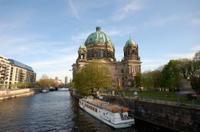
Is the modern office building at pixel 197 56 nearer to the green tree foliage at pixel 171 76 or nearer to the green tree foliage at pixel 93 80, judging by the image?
the green tree foliage at pixel 171 76

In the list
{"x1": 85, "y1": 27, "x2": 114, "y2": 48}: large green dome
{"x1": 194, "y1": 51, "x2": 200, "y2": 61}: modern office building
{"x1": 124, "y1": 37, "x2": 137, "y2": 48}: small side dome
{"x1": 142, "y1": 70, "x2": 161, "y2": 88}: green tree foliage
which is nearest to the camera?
{"x1": 194, "y1": 51, "x2": 200, "y2": 61}: modern office building

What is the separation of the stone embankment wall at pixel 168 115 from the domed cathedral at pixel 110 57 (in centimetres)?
9181

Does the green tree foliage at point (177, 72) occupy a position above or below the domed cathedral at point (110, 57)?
below

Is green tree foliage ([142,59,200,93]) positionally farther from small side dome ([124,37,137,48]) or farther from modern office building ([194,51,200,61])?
small side dome ([124,37,137,48])

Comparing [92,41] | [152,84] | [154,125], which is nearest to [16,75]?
[92,41]

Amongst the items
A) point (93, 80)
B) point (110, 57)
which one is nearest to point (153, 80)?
point (93, 80)

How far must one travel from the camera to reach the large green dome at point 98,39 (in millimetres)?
161425

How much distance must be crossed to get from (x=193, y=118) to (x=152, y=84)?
7246 centimetres

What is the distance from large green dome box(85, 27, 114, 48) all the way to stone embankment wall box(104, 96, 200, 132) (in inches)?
4430

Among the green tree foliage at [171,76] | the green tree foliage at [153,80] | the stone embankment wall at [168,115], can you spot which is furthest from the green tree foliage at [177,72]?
the stone embankment wall at [168,115]

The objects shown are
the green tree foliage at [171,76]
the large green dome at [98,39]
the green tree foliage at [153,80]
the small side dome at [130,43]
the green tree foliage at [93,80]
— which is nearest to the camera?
the green tree foliage at [171,76]

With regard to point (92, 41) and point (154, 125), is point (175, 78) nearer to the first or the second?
point (154, 125)

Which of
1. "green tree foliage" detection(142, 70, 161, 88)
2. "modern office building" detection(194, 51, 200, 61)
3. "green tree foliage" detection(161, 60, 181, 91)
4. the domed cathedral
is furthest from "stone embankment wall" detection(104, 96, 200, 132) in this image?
the domed cathedral

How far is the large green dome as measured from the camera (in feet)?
530
